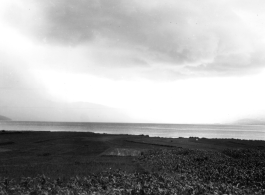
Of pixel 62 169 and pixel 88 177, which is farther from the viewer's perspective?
pixel 62 169

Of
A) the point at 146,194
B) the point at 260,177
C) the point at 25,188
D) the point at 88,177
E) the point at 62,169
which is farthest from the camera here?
the point at 62,169

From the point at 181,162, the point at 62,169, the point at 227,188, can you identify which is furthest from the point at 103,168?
the point at 227,188

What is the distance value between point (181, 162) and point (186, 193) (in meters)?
10.9

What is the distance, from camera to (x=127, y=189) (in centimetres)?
1392

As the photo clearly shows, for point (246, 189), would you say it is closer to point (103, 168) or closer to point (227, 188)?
point (227, 188)

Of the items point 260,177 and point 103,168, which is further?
point 103,168

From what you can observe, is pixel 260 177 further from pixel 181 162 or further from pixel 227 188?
pixel 181 162

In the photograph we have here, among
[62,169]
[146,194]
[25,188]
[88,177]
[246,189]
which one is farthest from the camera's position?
[62,169]

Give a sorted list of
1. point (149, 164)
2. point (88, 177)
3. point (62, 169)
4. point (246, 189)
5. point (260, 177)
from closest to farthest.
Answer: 1. point (246, 189)
2. point (88, 177)
3. point (260, 177)
4. point (62, 169)
5. point (149, 164)

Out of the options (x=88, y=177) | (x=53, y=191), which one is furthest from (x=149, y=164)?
(x=53, y=191)

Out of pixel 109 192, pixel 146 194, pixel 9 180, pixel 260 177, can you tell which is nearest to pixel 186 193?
pixel 146 194

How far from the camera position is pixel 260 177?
18359 millimetres

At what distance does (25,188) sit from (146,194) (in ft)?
23.3

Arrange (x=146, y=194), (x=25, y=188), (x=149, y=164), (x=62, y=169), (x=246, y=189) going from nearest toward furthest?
(x=146, y=194) → (x=25, y=188) → (x=246, y=189) → (x=62, y=169) → (x=149, y=164)
